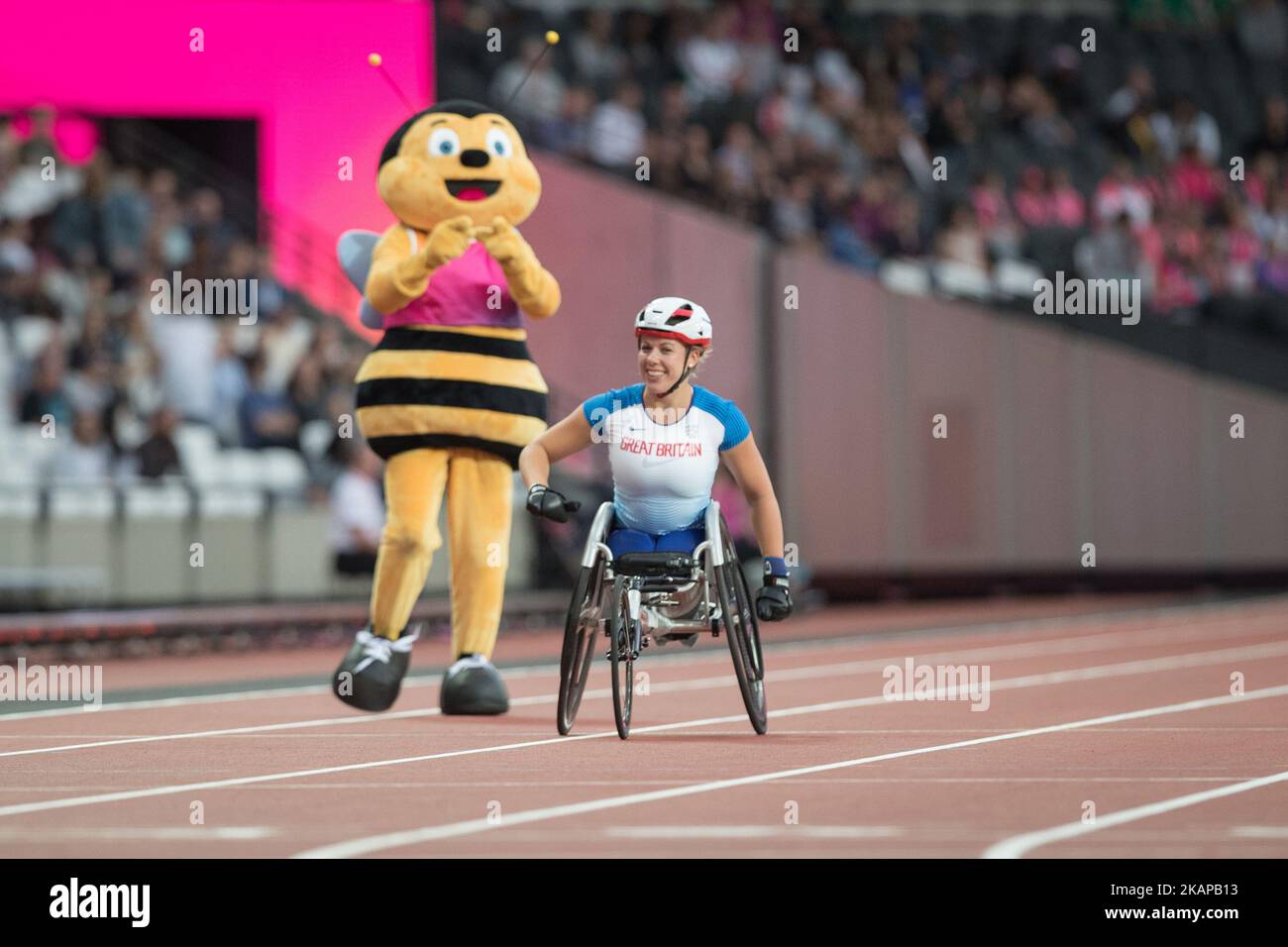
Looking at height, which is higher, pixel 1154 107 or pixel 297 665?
pixel 1154 107

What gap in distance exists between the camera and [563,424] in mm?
9375

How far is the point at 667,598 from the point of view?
8.95 metres

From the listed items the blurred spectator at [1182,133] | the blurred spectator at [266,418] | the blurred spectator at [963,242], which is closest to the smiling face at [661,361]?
the blurred spectator at [266,418]

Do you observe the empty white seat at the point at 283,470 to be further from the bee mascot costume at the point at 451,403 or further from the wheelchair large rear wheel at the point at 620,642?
the wheelchair large rear wheel at the point at 620,642

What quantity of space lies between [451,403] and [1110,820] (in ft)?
14.6

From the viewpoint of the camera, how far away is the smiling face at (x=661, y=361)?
29.8ft

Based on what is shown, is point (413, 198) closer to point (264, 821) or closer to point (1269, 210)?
point (264, 821)

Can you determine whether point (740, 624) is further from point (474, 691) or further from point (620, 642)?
point (474, 691)

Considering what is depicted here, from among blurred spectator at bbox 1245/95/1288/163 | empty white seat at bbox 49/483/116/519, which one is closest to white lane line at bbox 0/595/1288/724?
empty white seat at bbox 49/483/116/519

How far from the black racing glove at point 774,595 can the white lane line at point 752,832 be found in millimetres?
2275

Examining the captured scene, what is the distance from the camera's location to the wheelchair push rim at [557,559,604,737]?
885 centimetres

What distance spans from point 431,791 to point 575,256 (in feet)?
43.1

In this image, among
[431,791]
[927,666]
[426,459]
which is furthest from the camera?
[927,666]
